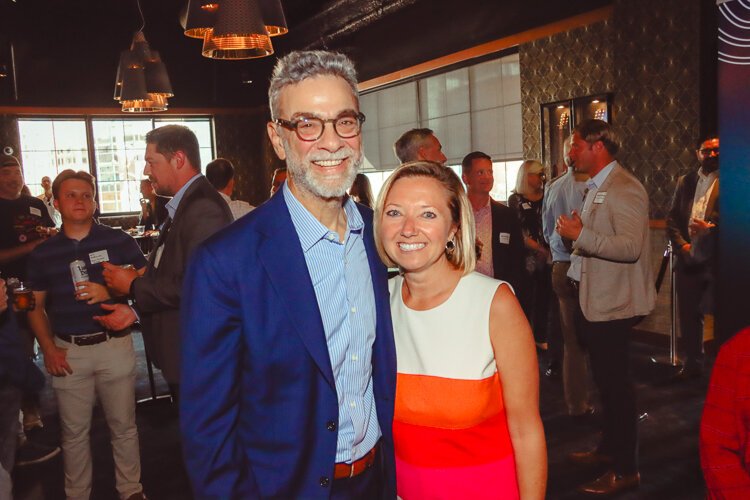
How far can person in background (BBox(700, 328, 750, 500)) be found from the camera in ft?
4.53

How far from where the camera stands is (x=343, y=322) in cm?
143

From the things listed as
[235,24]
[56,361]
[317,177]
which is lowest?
[56,361]

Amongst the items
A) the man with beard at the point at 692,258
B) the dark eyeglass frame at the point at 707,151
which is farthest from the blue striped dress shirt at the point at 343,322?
the dark eyeglass frame at the point at 707,151

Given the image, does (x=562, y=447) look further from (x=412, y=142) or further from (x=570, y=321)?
(x=412, y=142)

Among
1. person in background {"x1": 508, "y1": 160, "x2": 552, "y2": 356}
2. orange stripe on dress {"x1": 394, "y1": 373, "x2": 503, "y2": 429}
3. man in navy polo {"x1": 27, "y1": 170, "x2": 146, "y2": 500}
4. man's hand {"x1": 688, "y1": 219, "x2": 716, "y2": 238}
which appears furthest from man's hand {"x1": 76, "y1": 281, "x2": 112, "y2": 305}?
man's hand {"x1": 688, "y1": 219, "x2": 716, "y2": 238}

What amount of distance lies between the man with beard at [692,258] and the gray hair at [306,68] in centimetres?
397

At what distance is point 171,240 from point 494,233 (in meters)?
1.86

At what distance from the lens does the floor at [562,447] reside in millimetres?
3189

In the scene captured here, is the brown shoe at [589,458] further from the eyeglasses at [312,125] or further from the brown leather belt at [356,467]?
the eyeglasses at [312,125]

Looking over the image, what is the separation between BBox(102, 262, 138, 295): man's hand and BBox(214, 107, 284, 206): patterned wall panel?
11.3m

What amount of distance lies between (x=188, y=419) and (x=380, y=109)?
10383 mm

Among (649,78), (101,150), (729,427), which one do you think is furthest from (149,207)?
(729,427)

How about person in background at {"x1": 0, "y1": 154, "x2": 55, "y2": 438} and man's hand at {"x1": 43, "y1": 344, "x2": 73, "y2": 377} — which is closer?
man's hand at {"x1": 43, "y1": 344, "x2": 73, "y2": 377}

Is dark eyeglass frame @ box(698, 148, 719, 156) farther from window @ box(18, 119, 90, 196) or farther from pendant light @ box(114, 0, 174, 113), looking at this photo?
window @ box(18, 119, 90, 196)
